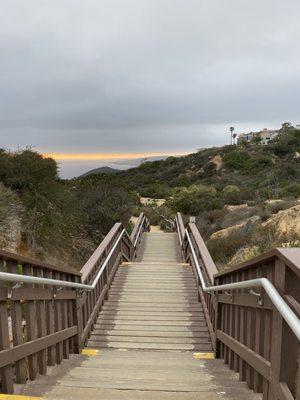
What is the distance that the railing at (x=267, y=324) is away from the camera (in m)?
2.35

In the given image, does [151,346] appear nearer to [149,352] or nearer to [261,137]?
[149,352]

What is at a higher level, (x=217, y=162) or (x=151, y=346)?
(x=217, y=162)

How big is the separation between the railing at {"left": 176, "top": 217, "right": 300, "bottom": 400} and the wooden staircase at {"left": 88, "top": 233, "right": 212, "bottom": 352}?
1265 millimetres

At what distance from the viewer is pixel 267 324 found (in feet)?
9.25

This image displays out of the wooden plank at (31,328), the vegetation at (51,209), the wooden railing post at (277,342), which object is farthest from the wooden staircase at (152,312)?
the wooden railing post at (277,342)

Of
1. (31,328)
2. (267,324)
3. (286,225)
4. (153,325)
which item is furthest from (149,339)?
(286,225)

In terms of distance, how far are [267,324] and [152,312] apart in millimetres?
4294

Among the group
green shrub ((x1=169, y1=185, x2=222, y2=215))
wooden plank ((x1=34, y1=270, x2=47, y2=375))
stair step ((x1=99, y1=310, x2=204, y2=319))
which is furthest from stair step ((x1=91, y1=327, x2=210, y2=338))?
green shrub ((x1=169, y1=185, x2=222, y2=215))

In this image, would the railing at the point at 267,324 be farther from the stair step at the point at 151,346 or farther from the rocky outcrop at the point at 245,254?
the rocky outcrop at the point at 245,254

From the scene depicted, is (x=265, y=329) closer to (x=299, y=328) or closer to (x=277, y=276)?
(x=277, y=276)

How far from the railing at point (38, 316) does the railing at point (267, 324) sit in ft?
5.69

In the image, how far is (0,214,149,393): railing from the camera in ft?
9.51

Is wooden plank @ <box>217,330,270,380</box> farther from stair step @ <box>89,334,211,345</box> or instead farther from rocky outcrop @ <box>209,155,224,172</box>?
rocky outcrop @ <box>209,155,224,172</box>

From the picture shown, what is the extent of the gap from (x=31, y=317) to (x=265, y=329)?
6.26 feet
